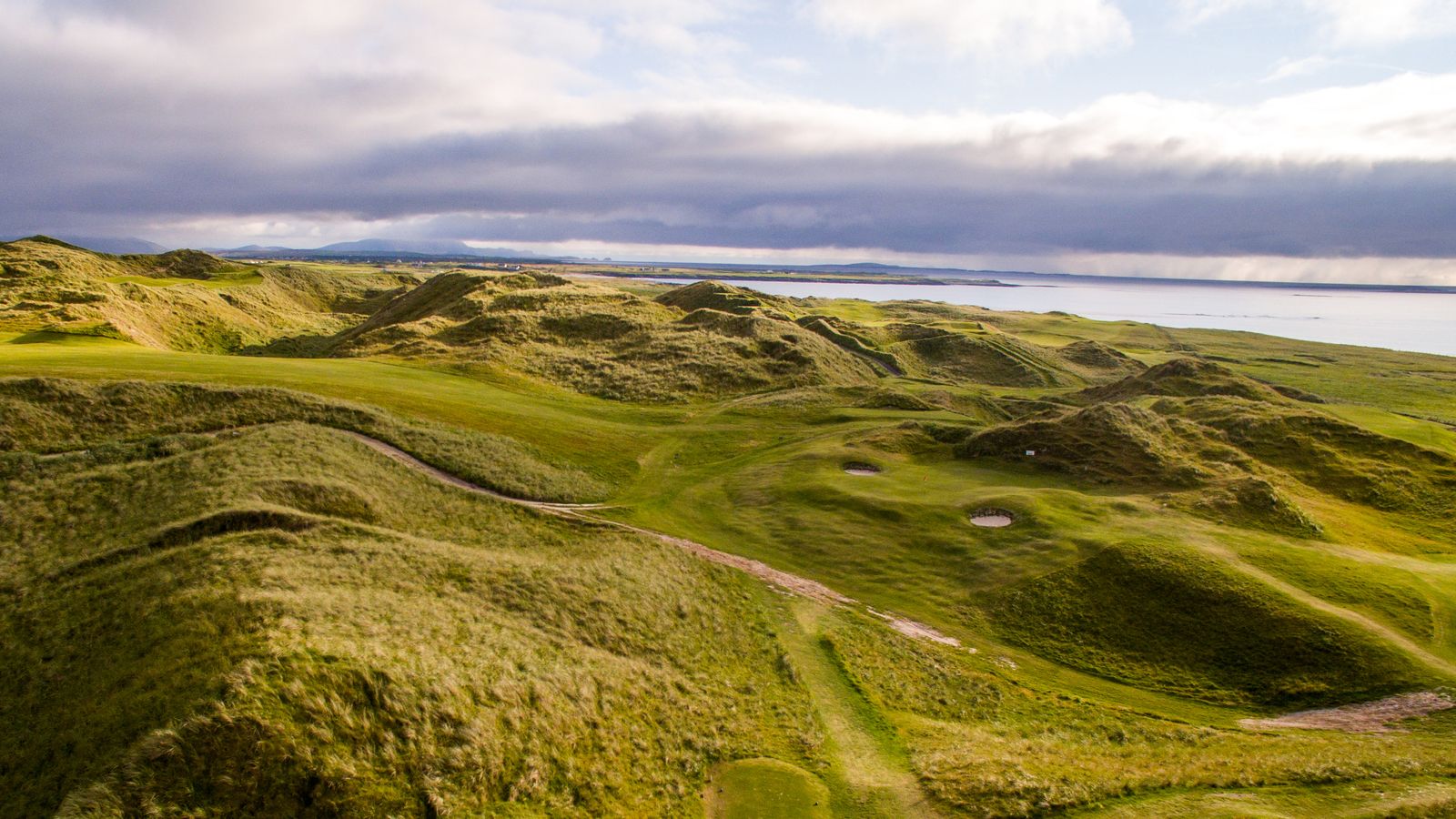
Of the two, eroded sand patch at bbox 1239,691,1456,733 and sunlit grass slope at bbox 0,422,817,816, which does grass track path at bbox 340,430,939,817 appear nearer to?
sunlit grass slope at bbox 0,422,817,816

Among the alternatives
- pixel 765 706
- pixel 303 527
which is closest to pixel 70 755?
pixel 303 527

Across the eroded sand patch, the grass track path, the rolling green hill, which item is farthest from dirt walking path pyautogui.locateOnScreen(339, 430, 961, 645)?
the eroded sand patch

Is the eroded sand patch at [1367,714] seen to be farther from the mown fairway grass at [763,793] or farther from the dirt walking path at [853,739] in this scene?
the mown fairway grass at [763,793]

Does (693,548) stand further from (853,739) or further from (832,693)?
(853,739)

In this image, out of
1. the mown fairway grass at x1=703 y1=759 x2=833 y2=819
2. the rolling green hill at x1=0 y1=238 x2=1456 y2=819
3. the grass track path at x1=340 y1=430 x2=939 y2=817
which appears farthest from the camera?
the grass track path at x1=340 y1=430 x2=939 y2=817

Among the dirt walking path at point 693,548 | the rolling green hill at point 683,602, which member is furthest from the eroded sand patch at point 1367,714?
the dirt walking path at point 693,548

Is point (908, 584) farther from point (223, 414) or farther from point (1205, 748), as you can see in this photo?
point (223, 414)
